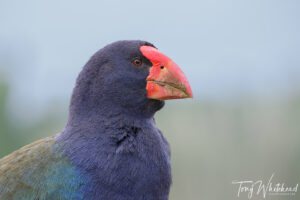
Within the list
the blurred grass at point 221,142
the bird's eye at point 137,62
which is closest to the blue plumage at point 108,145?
the bird's eye at point 137,62

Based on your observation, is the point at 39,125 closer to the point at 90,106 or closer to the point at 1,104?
the point at 1,104

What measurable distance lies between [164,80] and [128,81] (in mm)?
291

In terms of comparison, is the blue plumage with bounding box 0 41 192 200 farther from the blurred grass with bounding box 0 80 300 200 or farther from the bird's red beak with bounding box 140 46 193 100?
the blurred grass with bounding box 0 80 300 200

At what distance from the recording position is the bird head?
3.54m

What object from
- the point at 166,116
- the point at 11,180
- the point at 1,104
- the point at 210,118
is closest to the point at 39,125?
the point at 1,104

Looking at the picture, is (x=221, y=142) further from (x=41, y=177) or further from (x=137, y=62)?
(x=41, y=177)

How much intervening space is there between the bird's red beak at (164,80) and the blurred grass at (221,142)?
7.87 m

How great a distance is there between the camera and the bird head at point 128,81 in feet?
11.6

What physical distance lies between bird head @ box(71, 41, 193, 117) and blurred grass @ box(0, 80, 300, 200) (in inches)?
310

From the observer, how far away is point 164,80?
3.57 meters
